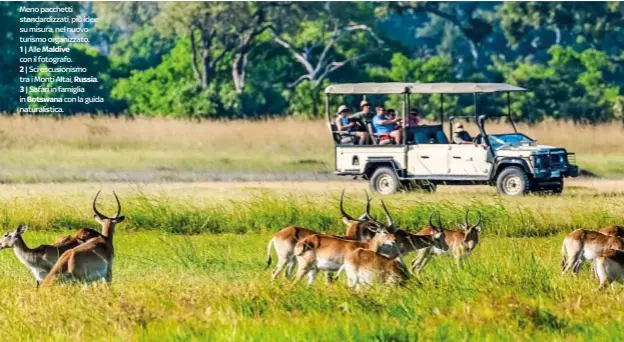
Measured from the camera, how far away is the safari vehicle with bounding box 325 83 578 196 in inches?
995

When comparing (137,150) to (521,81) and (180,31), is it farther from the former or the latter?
(521,81)

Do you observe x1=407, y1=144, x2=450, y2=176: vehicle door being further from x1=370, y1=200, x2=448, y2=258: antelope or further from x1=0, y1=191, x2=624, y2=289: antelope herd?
x1=370, y1=200, x2=448, y2=258: antelope

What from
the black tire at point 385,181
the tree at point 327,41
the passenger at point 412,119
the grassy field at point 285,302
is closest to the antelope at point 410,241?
the grassy field at point 285,302

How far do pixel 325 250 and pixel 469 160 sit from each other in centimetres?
1205

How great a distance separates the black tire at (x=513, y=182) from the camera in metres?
25.2

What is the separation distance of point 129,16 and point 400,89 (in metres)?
37.9

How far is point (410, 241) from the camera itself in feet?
47.6

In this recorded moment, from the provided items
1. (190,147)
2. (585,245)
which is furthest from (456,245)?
(190,147)

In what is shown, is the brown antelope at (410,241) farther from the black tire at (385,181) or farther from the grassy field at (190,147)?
Result: the grassy field at (190,147)

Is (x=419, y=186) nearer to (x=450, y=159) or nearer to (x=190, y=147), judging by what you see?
(x=450, y=159)

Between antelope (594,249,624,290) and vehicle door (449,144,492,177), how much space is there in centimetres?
1207

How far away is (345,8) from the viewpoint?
54.5m

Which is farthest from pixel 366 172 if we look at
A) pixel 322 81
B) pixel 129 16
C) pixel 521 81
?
pixel 129 16

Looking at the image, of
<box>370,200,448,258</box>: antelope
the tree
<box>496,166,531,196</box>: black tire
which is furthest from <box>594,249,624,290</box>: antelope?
the tree
